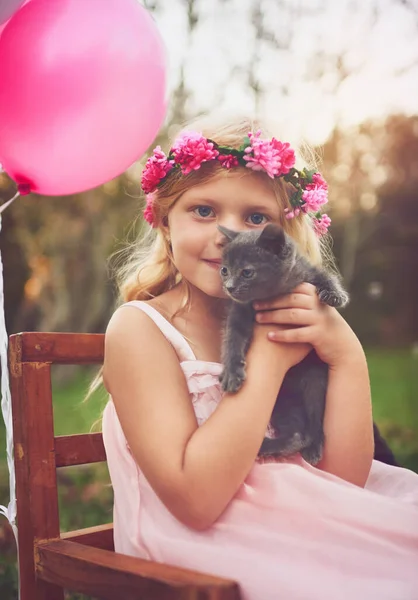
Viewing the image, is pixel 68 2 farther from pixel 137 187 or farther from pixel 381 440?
pixel 381 440

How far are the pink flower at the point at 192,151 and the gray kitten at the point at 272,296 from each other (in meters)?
0.15

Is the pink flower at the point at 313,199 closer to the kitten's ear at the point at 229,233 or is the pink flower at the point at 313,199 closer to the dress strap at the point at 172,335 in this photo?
the kitten's ear at the point at 229,233

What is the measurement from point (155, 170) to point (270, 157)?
215 millimetres

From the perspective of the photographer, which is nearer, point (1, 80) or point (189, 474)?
point (189, 474)

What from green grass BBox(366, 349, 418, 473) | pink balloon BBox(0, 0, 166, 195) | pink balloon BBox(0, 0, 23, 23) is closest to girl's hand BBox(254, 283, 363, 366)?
green grass BBox(366, 349, 418, 473)

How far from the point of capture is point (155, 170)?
1194 mm

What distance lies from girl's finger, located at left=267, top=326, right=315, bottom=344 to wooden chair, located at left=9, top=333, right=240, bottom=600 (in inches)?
15.6

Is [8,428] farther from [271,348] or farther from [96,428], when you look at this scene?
[271,348]

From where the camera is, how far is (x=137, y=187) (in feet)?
5.35

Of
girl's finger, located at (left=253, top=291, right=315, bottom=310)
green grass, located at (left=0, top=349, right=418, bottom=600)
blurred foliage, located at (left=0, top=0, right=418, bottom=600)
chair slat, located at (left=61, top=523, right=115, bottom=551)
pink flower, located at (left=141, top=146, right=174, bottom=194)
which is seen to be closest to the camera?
girl's finger, located at (left=253, top=291, right=315, bottom=310)

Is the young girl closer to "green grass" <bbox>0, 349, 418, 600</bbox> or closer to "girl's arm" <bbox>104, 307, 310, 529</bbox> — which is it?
"girl's arm" <bbox>104, 307, 310, 529</bbox>

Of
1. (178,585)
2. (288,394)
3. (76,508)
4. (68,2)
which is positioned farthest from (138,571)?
(76,508)

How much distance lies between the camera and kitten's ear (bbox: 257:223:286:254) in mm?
1021

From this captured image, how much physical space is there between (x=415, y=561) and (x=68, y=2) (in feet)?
3.79
